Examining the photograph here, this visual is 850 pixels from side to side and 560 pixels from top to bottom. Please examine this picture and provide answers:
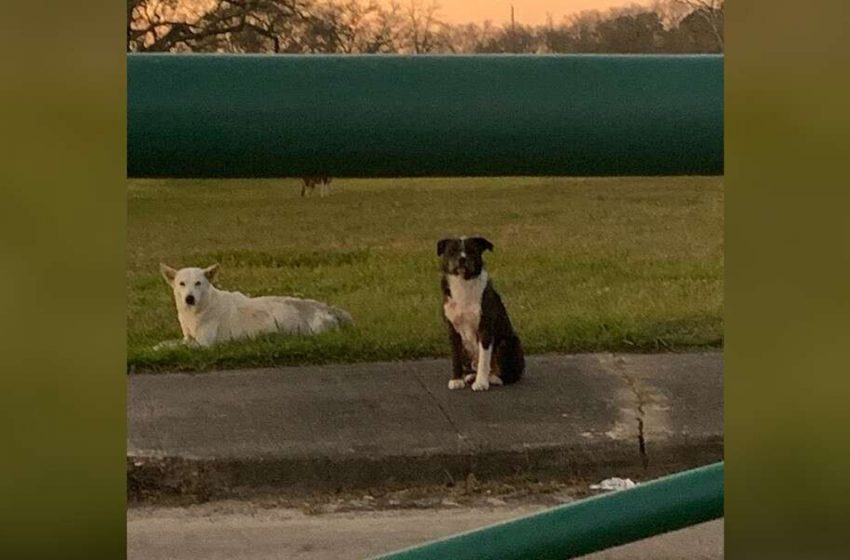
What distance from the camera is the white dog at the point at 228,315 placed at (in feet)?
13.5

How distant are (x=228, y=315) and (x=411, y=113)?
3942mm

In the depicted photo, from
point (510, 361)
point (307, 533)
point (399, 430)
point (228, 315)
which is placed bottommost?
point (307, 533)

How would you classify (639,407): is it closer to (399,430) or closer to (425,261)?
(399,430)

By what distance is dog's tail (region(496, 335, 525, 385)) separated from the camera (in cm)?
371

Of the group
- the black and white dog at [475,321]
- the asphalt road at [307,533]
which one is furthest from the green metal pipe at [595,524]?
the black and white dog at [475,321]

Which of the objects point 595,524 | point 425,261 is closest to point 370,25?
point 425,261

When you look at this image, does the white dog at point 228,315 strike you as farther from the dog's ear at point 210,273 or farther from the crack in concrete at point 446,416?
the crack in concrete at point 446,416

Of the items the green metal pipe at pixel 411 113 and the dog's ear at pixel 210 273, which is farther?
the dog's ear at pixel 210 273

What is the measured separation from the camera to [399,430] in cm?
331

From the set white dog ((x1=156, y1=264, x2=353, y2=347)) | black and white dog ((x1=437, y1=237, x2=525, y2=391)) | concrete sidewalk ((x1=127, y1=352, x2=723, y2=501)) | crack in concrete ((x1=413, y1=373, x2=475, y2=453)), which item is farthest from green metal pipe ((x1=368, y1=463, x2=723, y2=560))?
white dog ((x1=156, y1=264, x2=353, y2=347))
